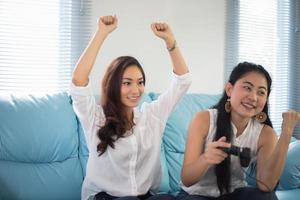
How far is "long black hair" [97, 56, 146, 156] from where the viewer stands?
62.9 inches

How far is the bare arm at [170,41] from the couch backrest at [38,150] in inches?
27.0

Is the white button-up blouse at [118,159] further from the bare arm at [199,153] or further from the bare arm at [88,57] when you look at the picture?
the bare arm at [199,153]

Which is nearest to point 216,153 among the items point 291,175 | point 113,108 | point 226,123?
point 226,123

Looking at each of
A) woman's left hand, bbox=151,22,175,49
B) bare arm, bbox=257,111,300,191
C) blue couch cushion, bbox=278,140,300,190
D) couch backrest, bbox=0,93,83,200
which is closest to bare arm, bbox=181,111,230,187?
bare arm, bbox=257,111,300,191

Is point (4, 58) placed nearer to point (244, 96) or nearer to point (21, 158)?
point (21, 158)

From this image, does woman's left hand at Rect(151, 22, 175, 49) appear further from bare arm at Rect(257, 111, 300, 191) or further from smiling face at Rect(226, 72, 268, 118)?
bare arm at Rect(257, 111, 300, 191)

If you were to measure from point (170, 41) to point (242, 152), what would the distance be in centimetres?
62

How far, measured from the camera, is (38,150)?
6.04 feet

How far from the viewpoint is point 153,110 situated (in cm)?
175

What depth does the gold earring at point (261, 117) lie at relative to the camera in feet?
5.73

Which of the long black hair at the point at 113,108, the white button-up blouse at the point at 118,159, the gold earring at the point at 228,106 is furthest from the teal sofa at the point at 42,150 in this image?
the gold earring at the point at 228,106

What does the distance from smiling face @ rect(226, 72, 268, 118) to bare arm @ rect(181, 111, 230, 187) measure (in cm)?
16

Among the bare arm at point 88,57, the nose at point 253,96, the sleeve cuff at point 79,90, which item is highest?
the bare arm at point 88,57

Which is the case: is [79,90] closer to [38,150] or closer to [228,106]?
[38,150]
